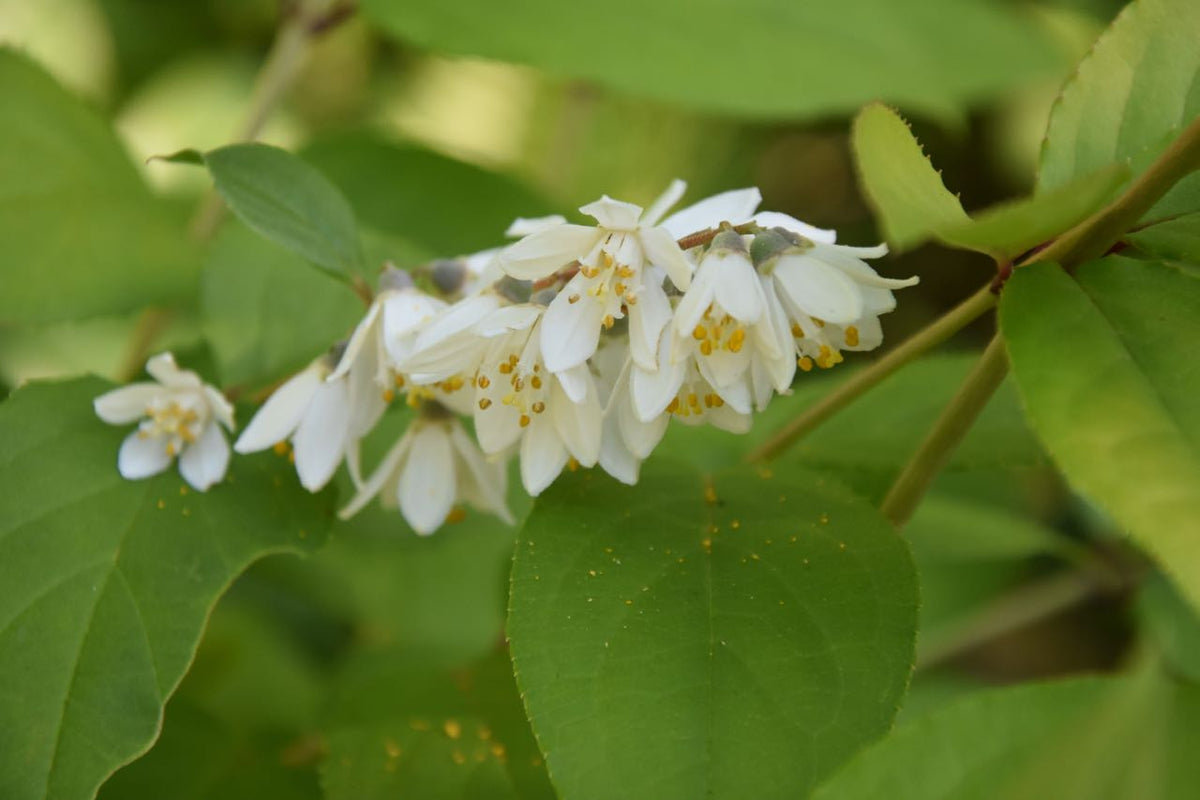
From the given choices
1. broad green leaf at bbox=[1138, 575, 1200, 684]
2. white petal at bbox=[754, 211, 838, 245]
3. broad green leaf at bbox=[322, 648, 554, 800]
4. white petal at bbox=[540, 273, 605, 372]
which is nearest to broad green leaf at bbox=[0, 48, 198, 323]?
broad green leaf at bbox=[322, 648, 554, 800]

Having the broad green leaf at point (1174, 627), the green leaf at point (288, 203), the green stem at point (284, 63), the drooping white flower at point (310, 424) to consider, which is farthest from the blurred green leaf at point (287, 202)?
the broad green leaf at point (1174, 627)

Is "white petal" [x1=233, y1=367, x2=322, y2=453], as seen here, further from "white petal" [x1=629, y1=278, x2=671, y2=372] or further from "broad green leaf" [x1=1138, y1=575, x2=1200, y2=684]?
"broad green leaf" [x1=1138, y1=575, x2=1200, y2=684]

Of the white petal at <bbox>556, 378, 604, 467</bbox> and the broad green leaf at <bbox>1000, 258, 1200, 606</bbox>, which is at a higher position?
the broad green leaf at <bbox>1000, 258, 1200, 606</bbox>

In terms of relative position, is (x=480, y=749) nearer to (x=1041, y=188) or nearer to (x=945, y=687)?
(x=1041, y=188)

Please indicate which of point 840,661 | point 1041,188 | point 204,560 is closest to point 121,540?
point 204,560

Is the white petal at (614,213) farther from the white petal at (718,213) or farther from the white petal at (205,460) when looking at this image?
the white petal at (205,460)

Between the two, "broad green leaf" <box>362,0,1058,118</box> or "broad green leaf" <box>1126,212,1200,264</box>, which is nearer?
"broad green leaf" <box>1126,212,1200,264</box>
